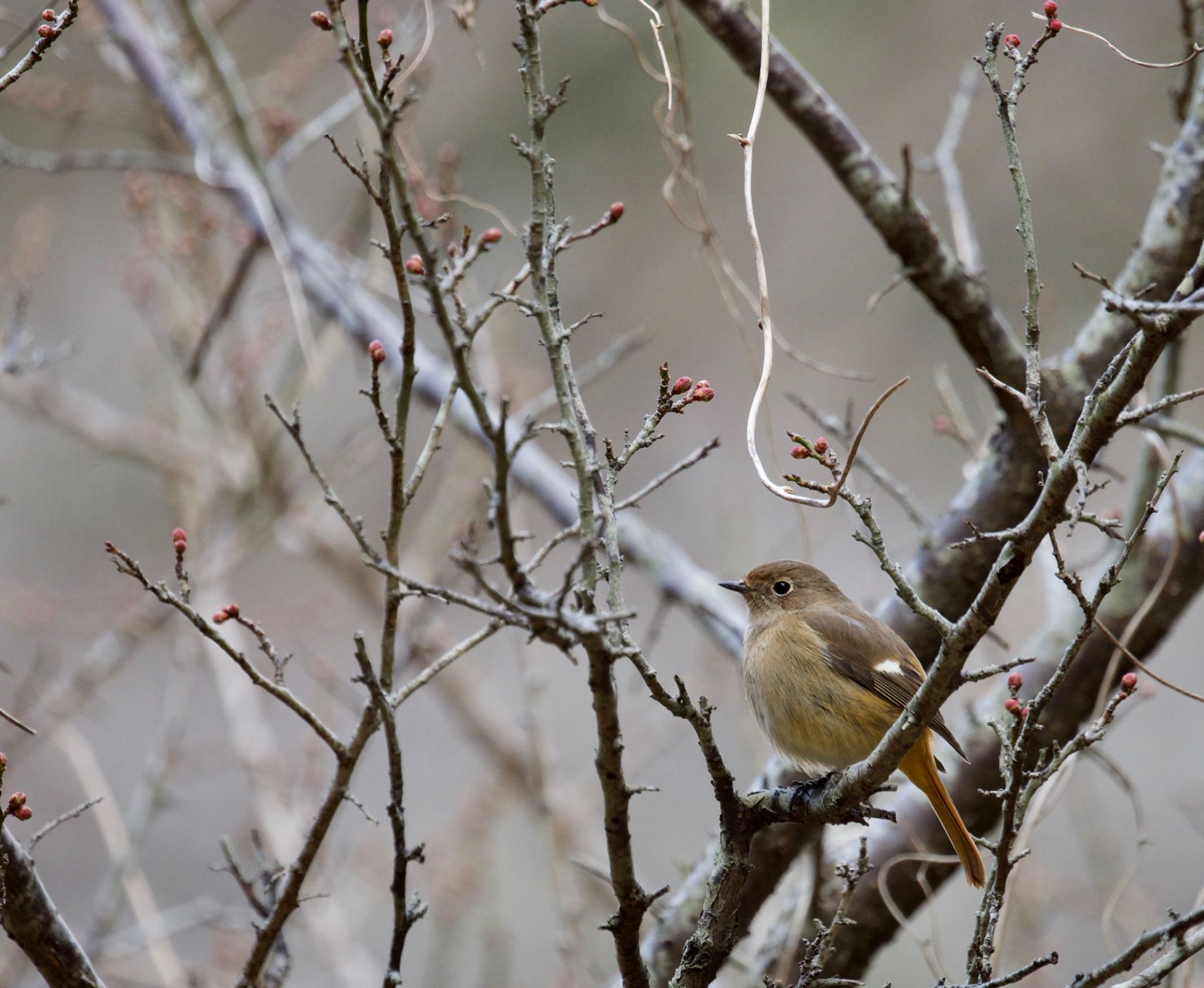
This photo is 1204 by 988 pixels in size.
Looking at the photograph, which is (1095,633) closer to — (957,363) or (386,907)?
(386,907)

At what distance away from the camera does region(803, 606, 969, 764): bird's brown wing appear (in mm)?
3674

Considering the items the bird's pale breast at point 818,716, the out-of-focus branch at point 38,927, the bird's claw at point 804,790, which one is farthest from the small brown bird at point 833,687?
the out-of-focus branch at point 38,927

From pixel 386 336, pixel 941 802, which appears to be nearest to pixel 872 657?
pixel 941 802

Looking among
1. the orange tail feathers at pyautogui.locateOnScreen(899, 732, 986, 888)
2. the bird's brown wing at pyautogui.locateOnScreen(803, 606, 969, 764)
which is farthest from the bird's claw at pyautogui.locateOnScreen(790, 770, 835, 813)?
the bird's brown wing at pyautogui.locateOnScreen(803, 606, 969, 764)

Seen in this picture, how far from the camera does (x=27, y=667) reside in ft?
36.9

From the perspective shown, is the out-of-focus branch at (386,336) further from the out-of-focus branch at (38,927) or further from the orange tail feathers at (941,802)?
the out-of-focus branch at (38,927)

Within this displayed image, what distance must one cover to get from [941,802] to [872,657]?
507 mm

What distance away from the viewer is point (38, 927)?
224 cm

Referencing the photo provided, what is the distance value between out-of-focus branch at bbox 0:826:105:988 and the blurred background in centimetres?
39

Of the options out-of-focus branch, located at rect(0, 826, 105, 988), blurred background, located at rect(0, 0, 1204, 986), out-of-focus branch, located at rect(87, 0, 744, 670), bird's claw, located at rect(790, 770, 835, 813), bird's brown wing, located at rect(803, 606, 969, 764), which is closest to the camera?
out-of-focus branch, located at rect(0, 826, 105, 988)

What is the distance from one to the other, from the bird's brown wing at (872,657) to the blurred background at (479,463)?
402 mm

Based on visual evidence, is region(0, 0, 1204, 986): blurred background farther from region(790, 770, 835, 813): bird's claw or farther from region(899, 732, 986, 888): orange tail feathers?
region(790, 770, 835, 813): bird's claw

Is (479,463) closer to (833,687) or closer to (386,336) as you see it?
(386,336)

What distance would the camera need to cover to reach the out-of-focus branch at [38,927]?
86.0 inches
